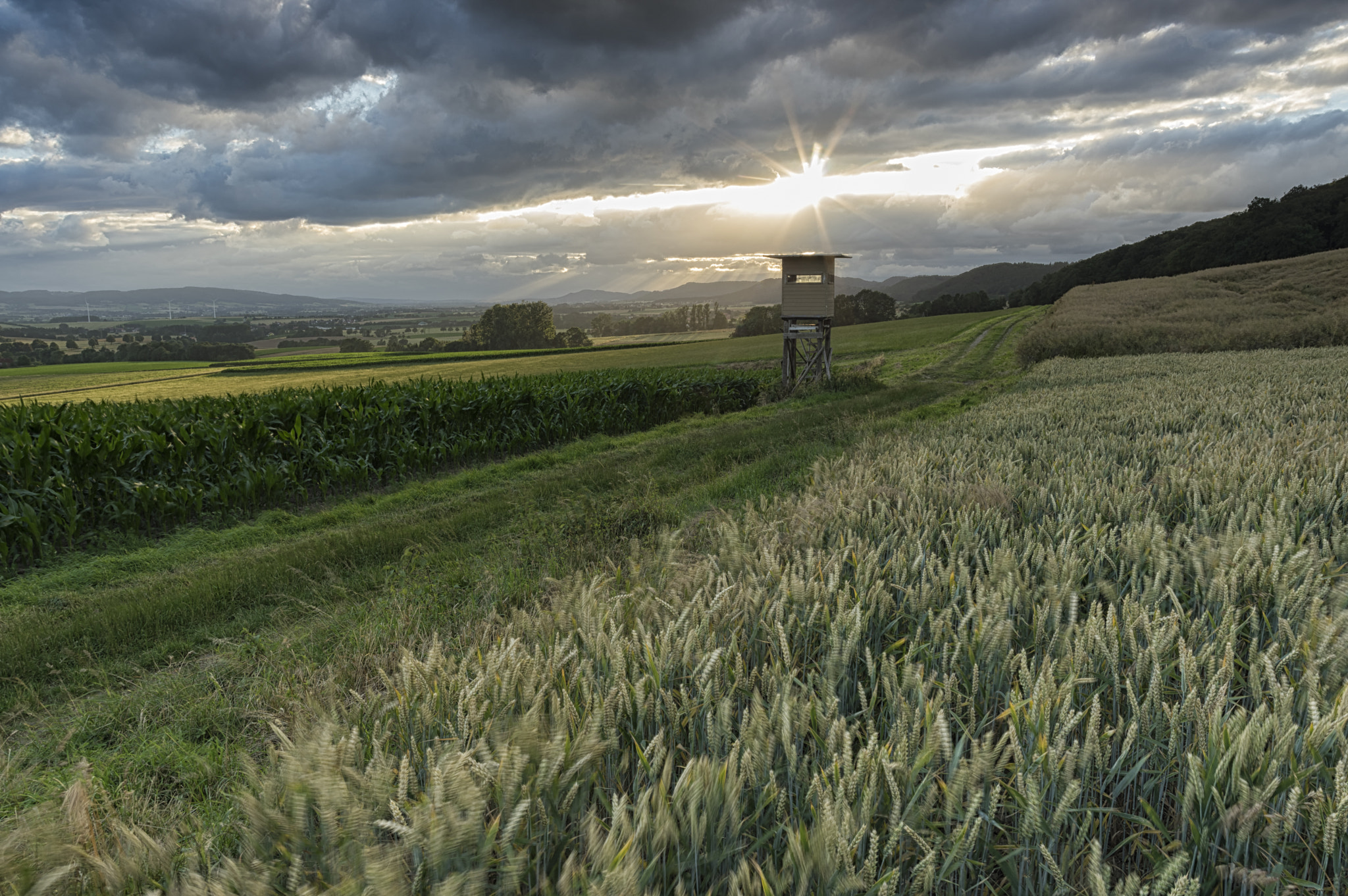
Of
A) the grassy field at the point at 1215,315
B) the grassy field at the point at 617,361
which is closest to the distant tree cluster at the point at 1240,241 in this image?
the grassy field at the point at 1215,315

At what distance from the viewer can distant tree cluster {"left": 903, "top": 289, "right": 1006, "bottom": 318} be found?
3656 inches

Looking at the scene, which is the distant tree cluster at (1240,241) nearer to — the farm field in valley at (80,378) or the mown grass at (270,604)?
the mown grass at (270,604)

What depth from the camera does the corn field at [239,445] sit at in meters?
8.73

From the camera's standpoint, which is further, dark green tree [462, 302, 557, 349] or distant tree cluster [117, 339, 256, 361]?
dark green tree [462, 302, 557, 349]

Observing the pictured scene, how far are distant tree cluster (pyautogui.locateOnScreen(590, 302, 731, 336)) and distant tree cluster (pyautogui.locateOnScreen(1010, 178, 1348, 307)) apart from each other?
4400 cm

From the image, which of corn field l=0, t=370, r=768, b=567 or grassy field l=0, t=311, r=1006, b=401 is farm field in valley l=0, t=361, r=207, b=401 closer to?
grassy field l=0, t=311, r=1006, b=401

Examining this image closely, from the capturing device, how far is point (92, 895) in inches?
54.0

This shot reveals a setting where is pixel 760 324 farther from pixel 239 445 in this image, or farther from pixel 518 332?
pixel 239 445

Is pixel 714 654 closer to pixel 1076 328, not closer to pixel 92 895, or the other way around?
pixel 92 895

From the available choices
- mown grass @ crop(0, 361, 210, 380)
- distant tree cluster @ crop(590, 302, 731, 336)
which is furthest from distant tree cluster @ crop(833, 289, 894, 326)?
mown grass @ crop(0, 361, 210, 380)

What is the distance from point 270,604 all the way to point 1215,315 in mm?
39015

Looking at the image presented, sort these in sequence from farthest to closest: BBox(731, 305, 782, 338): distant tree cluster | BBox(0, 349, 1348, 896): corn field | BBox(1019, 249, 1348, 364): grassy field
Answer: BBox(731, 305, 782, 338): distant tree cluster
BBox(1019, 249, 1348, 364): grassy field
BBox(0, 349, 1348, 896): corn field

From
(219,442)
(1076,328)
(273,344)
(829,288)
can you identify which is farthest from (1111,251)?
(219,442)

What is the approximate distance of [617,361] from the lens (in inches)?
1833
